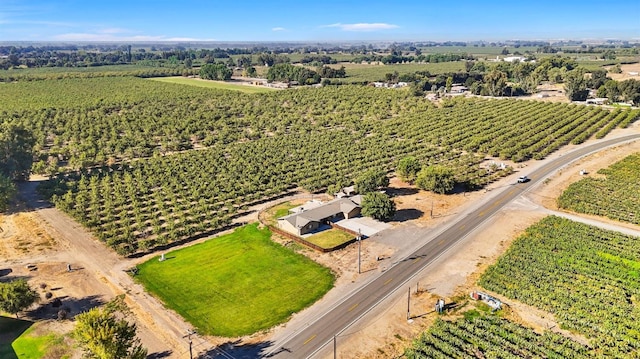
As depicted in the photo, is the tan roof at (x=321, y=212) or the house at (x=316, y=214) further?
the tan roof at (x=321, y=212)

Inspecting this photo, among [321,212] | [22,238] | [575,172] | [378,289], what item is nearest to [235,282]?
[378,289]

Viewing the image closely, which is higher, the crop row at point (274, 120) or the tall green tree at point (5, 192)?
the crop row at point (274, 120)

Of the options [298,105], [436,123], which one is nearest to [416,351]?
[436,123]

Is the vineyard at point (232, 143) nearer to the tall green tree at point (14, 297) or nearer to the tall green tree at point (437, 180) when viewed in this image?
the tall green tree at point (437, 180)

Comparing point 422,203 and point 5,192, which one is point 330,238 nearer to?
point 422,203

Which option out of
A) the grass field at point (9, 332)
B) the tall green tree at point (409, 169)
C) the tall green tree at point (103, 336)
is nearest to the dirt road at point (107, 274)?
the tall green tree at point (103, 336)

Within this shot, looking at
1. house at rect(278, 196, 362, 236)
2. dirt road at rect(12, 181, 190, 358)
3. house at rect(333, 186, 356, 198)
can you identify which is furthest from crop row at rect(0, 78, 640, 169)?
house at rect(278, 196, 362, 236)

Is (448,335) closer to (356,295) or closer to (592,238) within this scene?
(356,295)
